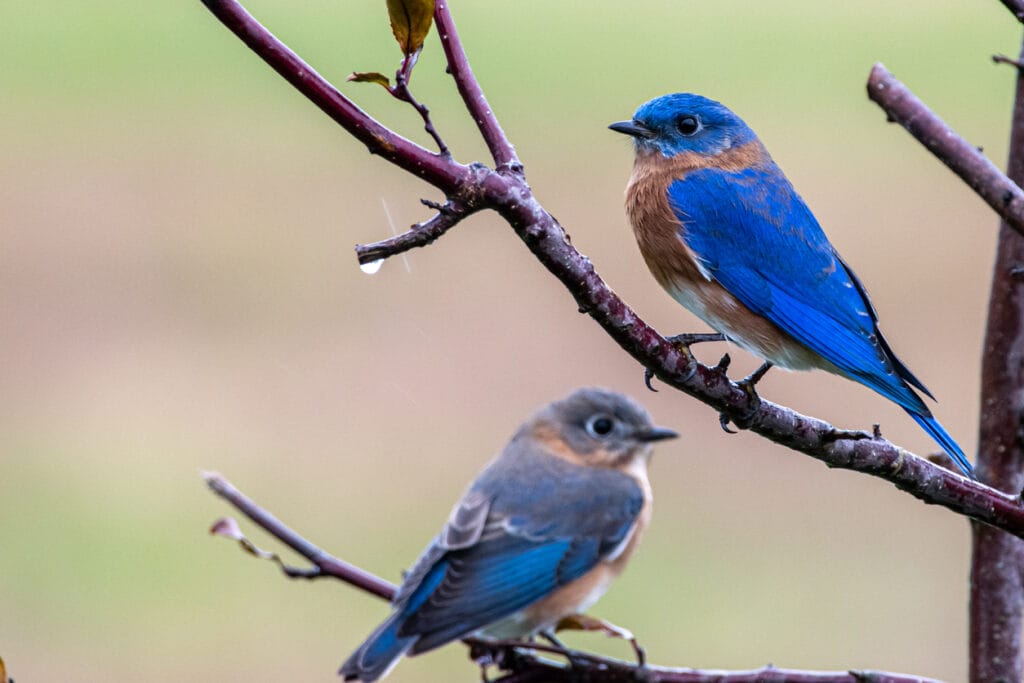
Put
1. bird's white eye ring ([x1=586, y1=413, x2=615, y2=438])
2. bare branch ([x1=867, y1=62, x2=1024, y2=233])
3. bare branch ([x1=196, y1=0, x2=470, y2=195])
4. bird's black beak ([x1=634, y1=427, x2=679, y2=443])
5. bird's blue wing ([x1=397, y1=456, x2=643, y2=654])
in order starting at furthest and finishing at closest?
bird's white eye ring ([x1=586, y1=413, x2=615, y2=438])
bird's black beak ([x1=634, y1=427, x2=679, y2=443])
bird's blue wing ([x1=397, y1=456, x2=643, y2=654])
bare branch ([x1=867, y1=62, x2=1024, y2=233])
bare branch ([x1=196, y1=0, x2=470, y2=195])

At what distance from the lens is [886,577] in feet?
25.9

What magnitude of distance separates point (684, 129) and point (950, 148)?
1.31 meters

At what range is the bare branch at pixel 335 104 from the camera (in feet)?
5.26

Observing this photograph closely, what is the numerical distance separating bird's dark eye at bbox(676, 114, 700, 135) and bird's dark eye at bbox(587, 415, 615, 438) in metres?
0.70

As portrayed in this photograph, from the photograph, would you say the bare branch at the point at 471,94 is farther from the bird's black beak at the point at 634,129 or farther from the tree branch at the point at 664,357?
the bird's black beak at the point at 634,129

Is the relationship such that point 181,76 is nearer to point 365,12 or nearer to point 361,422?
point 365,12

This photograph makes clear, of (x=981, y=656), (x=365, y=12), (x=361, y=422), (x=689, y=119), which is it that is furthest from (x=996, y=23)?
(x=981, y=656)

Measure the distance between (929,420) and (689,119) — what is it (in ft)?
3.36

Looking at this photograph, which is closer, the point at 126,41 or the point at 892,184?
the point at 892,184

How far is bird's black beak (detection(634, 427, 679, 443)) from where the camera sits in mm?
3028

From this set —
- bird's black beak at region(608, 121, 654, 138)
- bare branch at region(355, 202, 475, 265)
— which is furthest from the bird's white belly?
bare branch at region(355, 202, 475, 265)

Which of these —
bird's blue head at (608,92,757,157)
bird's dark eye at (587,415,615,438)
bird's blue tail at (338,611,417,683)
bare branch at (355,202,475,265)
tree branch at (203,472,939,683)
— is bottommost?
bird's blue tail at (338,611,417,683)

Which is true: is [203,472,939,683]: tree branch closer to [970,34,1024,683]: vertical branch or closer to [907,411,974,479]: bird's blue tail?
[970,34,1024,683]: vertical branch

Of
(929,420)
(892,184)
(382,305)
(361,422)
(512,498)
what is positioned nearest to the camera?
(929,420)
